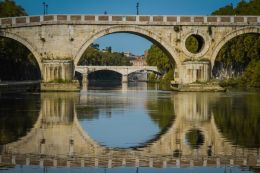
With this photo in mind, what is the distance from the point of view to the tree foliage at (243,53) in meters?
66.2

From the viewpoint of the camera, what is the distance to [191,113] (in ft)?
83.9

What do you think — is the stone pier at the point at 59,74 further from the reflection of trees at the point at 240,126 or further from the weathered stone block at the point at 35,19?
the reflection of trees at the point at 240,126

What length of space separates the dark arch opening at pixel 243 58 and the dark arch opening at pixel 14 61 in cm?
2654

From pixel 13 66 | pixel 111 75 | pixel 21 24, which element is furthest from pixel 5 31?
pixel 111 75

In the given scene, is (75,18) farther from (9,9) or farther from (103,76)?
(103,76)

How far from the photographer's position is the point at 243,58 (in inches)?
2798

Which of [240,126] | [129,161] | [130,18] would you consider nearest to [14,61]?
[130,18]

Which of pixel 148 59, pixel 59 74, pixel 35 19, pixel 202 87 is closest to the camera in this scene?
pixel 59 74

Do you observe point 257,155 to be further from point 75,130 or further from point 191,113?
point 191,113

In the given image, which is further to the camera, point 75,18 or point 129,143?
point 75,18

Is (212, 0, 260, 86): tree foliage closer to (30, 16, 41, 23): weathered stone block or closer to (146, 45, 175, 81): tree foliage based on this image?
(146, 45, 175, 81): tree foliage

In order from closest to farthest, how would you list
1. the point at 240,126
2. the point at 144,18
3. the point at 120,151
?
the point at 120,151 → the point at 240,126 → the point at 144,18

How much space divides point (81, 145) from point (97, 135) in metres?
2.30

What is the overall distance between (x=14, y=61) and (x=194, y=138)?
200ft
